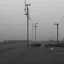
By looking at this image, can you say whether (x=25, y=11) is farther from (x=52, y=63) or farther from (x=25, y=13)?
(x=52, y=63)

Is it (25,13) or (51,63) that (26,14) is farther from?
(51,63)

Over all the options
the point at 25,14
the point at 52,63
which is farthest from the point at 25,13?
the point at 52,63

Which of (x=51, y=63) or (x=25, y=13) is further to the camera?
(x=25, y=13)

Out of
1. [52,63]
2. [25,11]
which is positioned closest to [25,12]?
[25,11]

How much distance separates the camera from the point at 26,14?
47.8 meters

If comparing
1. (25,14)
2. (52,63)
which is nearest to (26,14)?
(25,14)

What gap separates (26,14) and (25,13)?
37 centimetres

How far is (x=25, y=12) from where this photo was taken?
47.6 m

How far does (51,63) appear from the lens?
1325 centimetres

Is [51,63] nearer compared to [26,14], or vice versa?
[51,63]

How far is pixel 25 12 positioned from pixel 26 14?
605 mm

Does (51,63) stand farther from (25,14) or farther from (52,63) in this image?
(25,14)

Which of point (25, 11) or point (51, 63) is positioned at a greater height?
point (25, 11)

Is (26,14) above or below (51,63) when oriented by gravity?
above
